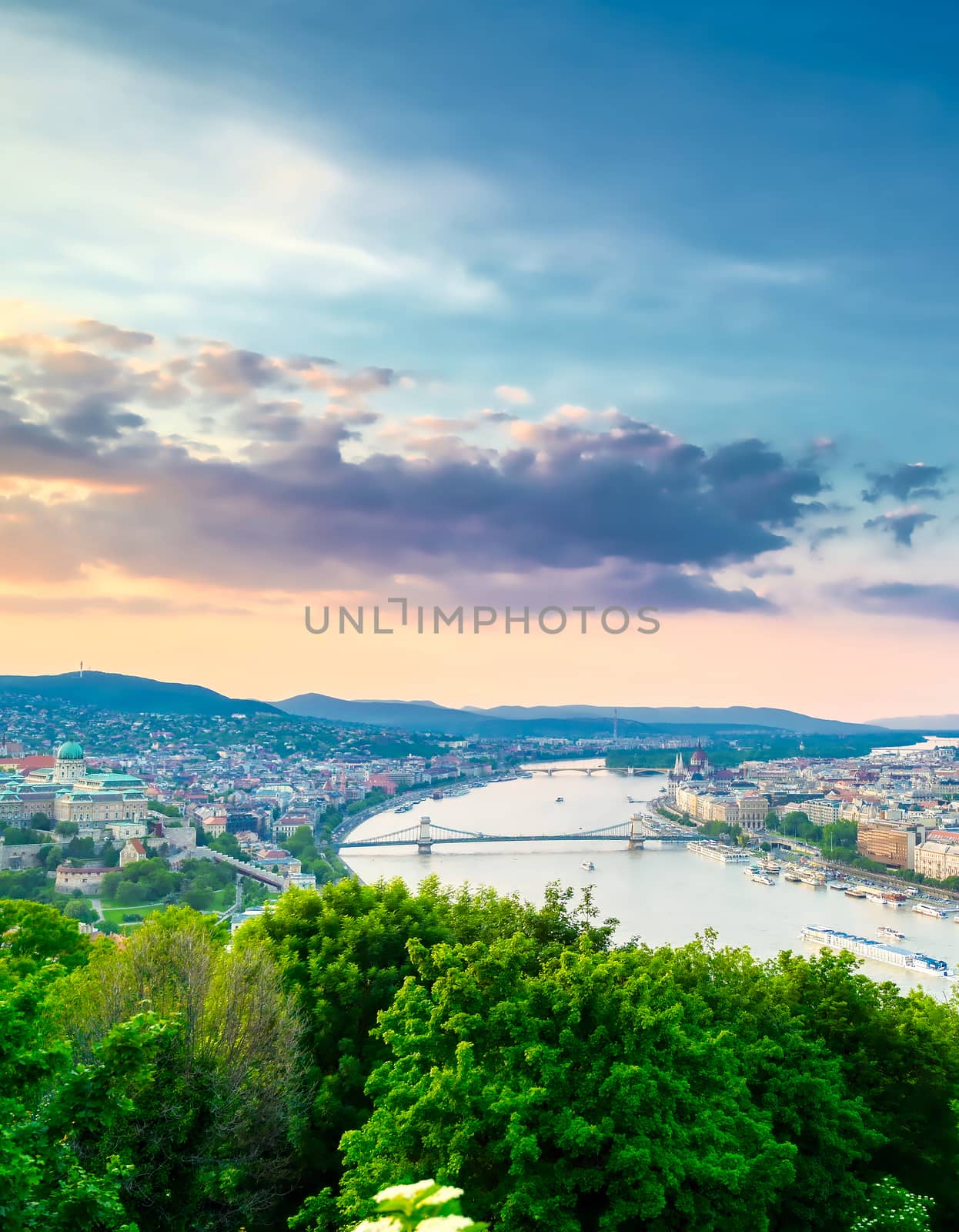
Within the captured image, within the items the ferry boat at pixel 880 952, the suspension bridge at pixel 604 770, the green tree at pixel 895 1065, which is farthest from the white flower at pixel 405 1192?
the suspension bridge at pixel 604 770

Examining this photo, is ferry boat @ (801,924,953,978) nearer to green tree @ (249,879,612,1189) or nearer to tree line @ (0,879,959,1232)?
tree line @ (0,879,959,1232)

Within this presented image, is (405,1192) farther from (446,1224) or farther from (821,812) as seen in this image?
(821,812)

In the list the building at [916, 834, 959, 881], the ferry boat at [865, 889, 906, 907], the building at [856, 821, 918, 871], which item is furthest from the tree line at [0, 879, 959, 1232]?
the building at [856, 821, 918, 871]

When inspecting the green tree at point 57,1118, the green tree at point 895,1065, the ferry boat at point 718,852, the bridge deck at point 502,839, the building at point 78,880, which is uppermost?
the green tree at point 57,1118

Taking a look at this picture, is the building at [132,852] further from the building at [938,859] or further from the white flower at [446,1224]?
the white flower at [446,1224]

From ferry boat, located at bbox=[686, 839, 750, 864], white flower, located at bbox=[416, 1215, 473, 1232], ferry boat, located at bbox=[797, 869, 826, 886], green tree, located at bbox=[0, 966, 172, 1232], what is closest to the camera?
white flower, located at bbox=[416, 1215, 473, 1232]
